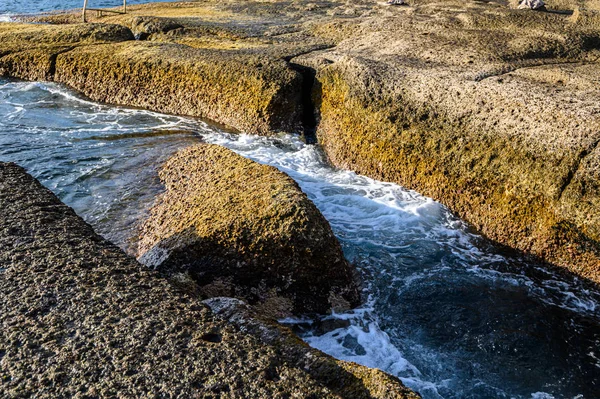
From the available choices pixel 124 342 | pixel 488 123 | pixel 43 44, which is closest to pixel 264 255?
pixel 124 342

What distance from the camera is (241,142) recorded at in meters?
11.5

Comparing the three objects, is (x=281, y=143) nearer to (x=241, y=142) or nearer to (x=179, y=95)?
(x=241, y=142)

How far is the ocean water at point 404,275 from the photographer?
235 inches

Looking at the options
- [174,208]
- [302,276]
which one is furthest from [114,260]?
[174,208]

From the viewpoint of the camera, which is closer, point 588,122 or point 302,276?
point 302,276

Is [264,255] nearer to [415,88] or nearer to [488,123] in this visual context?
[488,123]

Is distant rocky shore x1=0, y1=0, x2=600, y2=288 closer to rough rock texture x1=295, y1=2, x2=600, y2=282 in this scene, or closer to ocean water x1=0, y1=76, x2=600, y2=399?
rough rock texture x1=295, y1=2, x2=600, y2=282

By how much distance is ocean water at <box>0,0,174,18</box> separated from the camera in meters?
26.5

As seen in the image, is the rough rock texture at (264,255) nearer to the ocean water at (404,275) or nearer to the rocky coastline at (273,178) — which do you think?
the rocky coastline at (273,178)

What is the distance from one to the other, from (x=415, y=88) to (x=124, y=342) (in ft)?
23.1

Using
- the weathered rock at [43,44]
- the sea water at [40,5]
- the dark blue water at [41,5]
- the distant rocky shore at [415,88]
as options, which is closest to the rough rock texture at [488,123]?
the distant rocky shore at [415,88]

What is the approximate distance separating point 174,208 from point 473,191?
436 centimetres

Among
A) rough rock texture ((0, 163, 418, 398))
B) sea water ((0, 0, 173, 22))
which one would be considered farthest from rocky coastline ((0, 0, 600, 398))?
sea water ((0, 0, 173, 22))

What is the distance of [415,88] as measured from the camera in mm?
9586
